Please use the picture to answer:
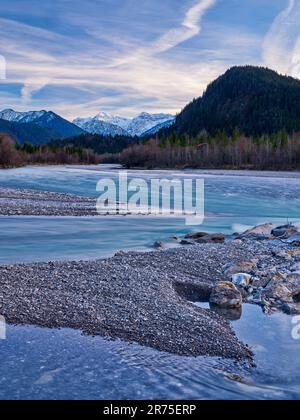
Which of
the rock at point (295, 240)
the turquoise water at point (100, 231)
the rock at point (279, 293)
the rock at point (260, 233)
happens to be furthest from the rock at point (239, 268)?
the rock at point (260, 233)

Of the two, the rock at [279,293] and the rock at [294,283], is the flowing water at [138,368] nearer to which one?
the rock at [279,293]

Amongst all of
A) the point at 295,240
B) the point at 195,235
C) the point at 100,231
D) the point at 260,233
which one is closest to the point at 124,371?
the point at 295,240

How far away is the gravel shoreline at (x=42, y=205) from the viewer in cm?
3184

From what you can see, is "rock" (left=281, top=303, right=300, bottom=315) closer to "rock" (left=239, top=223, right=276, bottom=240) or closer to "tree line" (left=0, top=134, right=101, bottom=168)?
"rock" (left=239, top=223, right=276, bottom=240)

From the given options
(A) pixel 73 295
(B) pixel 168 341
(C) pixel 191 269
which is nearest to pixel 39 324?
(A) pixel 73 295

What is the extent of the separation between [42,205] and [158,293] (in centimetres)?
2391

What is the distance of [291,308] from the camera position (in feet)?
42.0

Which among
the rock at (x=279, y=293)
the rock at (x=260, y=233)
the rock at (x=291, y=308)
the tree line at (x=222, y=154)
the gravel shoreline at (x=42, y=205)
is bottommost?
the rock at (x=291, y=308)

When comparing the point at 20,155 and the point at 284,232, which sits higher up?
the point at 20,155

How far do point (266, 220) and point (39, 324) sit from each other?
25.8 metres

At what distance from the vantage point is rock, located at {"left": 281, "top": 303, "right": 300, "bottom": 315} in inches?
497

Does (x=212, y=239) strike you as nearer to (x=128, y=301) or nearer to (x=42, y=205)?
(x=128, y=301)

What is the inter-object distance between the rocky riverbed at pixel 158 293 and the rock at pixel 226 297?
3 centimetres

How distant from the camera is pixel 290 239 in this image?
916 inches
